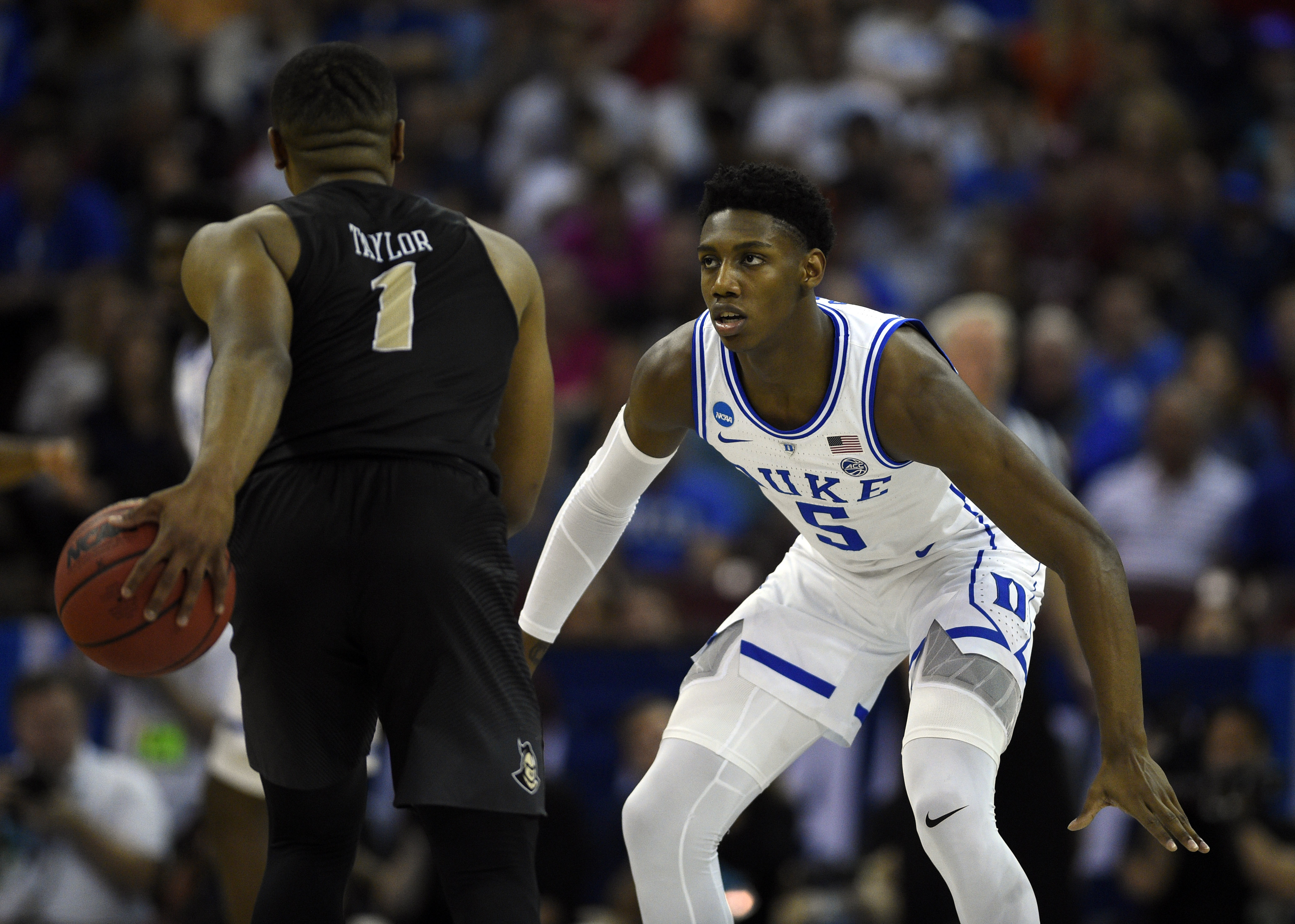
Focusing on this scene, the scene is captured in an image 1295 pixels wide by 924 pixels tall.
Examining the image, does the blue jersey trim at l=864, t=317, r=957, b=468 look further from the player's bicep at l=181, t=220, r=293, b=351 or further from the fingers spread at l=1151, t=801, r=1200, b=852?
the player's bicep at l=181, t=220, r=293, b=351

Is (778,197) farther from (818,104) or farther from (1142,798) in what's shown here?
(818,104)

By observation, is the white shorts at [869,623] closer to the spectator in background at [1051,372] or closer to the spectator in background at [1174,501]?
the spectator in background at [1174,501]

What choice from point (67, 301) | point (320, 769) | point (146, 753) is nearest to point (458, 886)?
point (320, 769)

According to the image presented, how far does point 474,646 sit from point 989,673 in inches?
52.9

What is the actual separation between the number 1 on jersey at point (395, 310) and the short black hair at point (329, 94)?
16.0 inches

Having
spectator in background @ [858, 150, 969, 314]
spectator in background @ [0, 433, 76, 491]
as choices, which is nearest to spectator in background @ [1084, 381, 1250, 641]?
spectator in background @ [858, 150, 969, 314]

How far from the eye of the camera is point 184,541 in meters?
3.12

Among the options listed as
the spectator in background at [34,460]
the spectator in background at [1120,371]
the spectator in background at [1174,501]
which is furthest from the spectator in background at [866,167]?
the spectator in background at [34,460]

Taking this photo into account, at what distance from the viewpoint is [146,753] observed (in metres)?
7.27

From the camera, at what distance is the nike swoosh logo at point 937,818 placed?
3.77 m

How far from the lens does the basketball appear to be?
3293mm

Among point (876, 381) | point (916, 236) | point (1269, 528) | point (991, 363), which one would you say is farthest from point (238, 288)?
point (916, 236)

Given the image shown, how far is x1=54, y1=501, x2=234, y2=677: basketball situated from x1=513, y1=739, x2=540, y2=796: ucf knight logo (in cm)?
71

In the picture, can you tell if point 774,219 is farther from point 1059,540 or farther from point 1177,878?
point 1177,878
